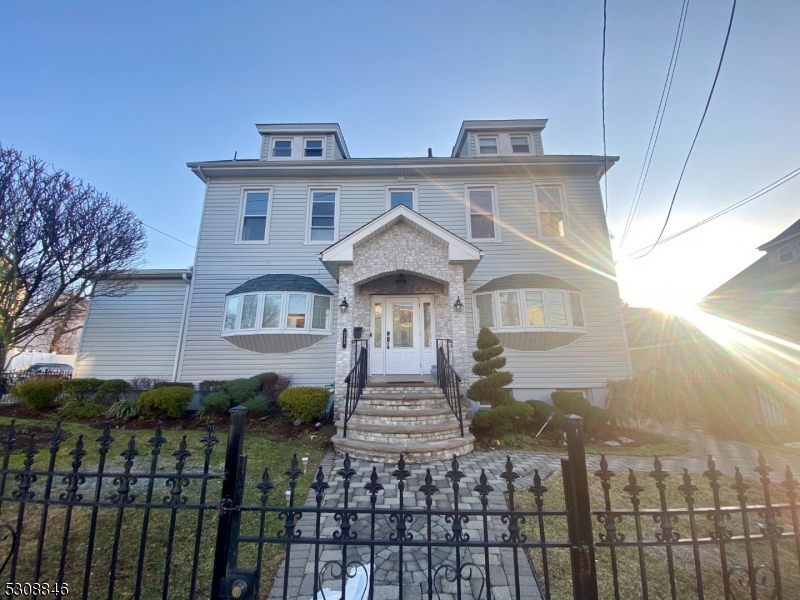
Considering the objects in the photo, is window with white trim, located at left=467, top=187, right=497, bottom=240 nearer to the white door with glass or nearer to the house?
the house

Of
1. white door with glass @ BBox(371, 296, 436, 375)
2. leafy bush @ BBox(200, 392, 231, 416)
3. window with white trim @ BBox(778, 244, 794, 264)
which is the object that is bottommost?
leafy bush @ BBox(200, 392, 231, 416)

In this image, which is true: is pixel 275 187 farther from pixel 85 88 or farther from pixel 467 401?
pixel 467 401

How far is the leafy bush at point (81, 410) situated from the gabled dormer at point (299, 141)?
925 cm

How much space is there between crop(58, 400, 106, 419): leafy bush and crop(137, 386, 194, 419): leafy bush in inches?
45.7

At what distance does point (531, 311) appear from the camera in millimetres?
9766

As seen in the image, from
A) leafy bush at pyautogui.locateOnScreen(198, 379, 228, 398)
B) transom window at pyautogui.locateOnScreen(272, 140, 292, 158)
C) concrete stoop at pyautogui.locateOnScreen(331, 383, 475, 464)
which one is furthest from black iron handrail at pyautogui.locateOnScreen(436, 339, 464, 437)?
transom window at pyautogui.locateOnScreen(272, 140, 292, 158)

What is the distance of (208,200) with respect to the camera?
1111cm

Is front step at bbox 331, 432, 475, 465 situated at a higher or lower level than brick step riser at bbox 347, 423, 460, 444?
lower

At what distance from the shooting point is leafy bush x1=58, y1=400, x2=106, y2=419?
8023 mm

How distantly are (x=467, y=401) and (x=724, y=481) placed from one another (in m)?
4.27

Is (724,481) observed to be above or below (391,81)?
below

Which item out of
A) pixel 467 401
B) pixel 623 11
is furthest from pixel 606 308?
pixel 623 11

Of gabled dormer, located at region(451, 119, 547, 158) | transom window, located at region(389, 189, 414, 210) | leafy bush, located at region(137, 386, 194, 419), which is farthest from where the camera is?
gabled dormer, located at region(451, 119, 547, 158)

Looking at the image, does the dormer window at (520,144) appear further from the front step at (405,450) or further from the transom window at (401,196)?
the front step at (405,450)
